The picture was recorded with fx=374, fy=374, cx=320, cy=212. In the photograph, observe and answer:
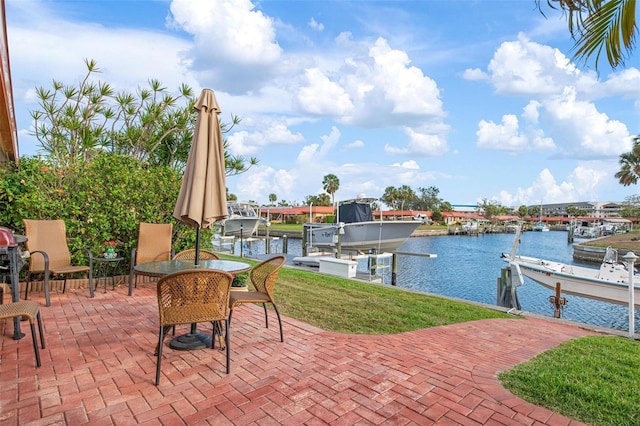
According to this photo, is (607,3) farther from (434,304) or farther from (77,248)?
(77,248)

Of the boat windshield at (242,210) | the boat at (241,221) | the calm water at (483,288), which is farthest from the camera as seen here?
the boat windshield at (242,210)

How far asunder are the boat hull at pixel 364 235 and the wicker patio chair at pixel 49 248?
11.9m

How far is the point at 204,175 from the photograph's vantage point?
12.7ft

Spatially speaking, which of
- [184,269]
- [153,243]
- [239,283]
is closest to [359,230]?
[239,283]

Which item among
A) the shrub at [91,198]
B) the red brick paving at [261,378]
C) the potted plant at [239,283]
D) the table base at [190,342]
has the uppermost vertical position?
the shrub at [91,198]

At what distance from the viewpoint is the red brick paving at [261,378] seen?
2.44 m

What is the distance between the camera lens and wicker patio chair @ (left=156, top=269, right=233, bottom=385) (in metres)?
2.92

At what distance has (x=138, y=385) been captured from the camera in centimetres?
279

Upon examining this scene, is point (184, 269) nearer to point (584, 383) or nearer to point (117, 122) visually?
point (584, 383)

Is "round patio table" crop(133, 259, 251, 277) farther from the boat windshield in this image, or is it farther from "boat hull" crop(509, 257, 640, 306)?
the boat windshield

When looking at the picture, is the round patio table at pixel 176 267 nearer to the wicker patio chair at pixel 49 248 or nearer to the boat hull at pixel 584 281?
the wicker patio chair at pixel 49 248

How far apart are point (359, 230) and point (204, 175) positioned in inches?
562

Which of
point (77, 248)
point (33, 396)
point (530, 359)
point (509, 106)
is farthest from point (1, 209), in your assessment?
point (509, 106)

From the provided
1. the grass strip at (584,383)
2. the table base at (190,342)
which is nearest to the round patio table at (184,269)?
the table base at (190,342)
